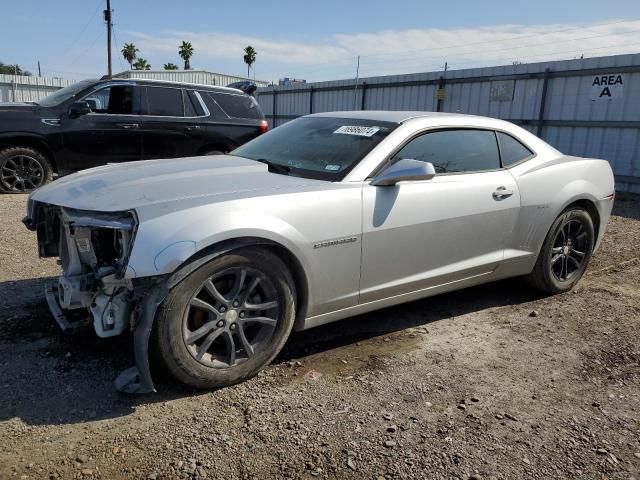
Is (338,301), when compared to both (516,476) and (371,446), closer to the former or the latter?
(371,446)

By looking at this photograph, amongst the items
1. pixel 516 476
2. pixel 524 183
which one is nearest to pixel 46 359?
pixel 516 476

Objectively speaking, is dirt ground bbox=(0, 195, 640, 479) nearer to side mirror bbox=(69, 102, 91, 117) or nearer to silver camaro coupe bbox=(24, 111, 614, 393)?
silver camaro coupe bbox=(24, 111, 614, 393)

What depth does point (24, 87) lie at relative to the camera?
26.4 m

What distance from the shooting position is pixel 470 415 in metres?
2.91

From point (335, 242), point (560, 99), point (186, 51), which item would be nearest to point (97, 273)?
point (335, 242)

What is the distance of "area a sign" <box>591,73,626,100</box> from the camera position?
10.6m

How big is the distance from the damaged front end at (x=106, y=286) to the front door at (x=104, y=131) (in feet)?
18.4

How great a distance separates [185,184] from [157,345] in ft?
3.14

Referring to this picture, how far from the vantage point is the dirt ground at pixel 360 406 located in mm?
2457

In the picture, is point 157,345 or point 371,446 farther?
point 157,345

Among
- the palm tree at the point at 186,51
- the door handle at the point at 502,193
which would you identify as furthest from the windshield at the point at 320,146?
the palm tree at the point at 186,51

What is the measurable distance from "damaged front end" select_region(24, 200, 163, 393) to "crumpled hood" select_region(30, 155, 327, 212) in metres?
0.10

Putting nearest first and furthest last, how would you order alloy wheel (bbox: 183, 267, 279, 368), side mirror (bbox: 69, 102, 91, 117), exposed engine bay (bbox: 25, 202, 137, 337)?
1. exposed engine bay (bbox: 25, 202, 137, 337)
2. alloy wheel (bbox: 183, 267, 279, 368)
3. side mirror (bbox: 69, 102, 91, 117)

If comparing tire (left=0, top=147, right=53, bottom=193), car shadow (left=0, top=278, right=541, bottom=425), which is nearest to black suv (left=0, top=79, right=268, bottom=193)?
tire (left=0, top=147, right=53, bottom=193)
